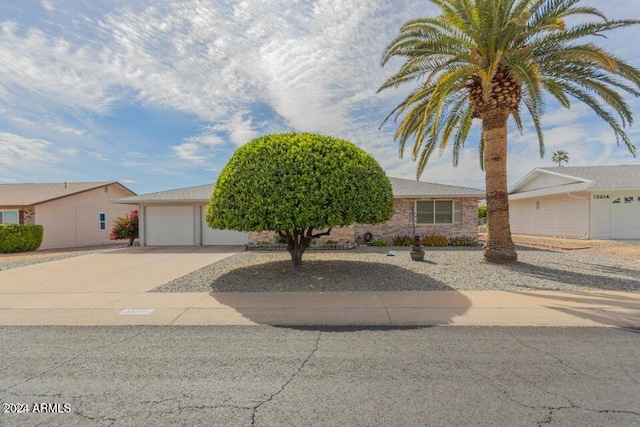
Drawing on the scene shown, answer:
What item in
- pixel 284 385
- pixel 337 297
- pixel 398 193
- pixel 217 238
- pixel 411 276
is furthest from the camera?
pixel 217 238

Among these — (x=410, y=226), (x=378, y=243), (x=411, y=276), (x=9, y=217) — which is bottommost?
(x=411, y=276)

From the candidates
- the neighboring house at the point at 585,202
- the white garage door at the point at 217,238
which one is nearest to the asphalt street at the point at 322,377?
the white garage door at the point at 217,238

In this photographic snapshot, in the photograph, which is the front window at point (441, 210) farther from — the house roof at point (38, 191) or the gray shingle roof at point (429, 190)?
the house roof at point (38, 191)

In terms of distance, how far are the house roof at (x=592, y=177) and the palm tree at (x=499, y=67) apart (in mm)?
10027

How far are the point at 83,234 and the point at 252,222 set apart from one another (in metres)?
20.6

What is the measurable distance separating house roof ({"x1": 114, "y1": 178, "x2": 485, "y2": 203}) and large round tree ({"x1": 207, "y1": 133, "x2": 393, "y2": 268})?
334 inches

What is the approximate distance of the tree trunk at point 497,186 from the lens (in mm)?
9992

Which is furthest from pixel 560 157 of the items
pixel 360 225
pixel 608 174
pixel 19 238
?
pixel 19 238

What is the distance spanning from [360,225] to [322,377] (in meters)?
13.7

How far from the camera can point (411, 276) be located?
28.6 ft

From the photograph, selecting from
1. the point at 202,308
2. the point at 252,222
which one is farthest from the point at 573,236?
the point at 202,308

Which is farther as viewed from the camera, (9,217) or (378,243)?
(9,217)

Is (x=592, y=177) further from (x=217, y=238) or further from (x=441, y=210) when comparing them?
(x=217, y=238)

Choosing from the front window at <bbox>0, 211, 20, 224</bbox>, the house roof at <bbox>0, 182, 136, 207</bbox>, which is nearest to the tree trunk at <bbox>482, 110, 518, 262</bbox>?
the house roof at <bbox>0, 182, 136, 207</bbox>
